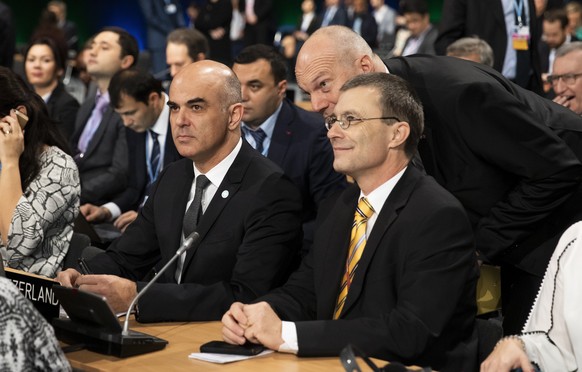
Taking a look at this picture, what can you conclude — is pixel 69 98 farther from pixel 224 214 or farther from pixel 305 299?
pixel 305 299

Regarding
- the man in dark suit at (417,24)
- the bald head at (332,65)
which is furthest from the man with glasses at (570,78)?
the man in dark suit at (417,24)

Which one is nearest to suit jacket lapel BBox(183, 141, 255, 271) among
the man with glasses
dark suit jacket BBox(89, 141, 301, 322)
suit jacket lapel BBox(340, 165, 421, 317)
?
dark suit jacket BBox(89, 141, 301, 322)

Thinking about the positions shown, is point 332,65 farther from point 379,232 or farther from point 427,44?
point 427,44

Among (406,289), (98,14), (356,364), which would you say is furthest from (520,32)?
(98,14)

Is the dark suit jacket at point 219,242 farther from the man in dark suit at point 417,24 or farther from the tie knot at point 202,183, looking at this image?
the man in dark suit at point 417,24

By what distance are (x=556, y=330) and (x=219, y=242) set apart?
125 cm

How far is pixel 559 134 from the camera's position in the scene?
3.52 meters

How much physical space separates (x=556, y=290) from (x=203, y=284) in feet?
4.22

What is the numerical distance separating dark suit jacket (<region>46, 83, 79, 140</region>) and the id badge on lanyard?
10.8 feet

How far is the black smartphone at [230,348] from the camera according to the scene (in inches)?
105

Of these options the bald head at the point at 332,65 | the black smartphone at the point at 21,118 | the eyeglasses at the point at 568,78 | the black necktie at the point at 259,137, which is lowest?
the black necktie at the point at 259,137

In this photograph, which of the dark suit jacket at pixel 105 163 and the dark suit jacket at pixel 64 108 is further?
the dark suit jacket at pixel 64 108

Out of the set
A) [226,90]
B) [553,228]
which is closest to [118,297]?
[226,90]

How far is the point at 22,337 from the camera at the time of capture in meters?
Answer: 2.00
